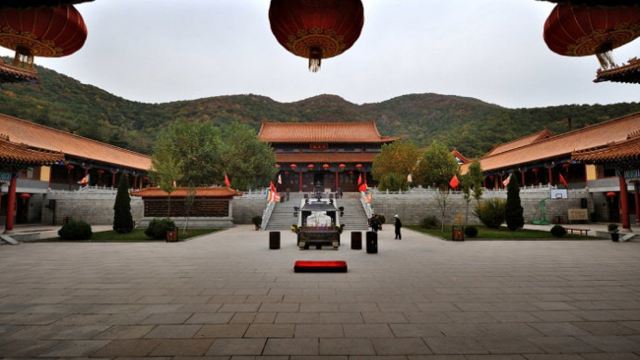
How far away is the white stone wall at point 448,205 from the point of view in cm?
2505

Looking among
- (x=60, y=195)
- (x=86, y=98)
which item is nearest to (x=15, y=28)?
(x=60, y=195)

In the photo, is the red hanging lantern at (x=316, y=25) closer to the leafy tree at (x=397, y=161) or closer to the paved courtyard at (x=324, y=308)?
the paved courtyard at (x=324, y=308)

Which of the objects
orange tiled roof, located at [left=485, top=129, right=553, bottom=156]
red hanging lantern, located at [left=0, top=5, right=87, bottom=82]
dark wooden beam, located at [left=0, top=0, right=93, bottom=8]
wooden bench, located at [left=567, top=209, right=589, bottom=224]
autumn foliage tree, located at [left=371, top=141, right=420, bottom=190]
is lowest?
wooden bench, located at [left=567, top=209, right=589, bottom=224]

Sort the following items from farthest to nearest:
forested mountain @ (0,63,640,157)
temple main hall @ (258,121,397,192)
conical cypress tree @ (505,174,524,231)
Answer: forested mountain @ (0,63,640,157)
temple main hall @ (258,121,397,192)
conical cypress tree @ (505,174,524,231)

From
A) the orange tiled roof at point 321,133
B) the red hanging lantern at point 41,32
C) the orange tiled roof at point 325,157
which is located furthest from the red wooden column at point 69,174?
the red hanging lantern at point 41,32

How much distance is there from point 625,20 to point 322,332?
4790 mm

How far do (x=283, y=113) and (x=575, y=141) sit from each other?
88.0 metres

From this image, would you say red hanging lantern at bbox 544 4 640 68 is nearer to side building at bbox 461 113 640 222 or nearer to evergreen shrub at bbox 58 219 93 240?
evergreen shrub at bbox 58 219 93 240

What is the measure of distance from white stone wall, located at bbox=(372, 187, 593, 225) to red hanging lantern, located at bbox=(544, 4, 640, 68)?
2154 cm

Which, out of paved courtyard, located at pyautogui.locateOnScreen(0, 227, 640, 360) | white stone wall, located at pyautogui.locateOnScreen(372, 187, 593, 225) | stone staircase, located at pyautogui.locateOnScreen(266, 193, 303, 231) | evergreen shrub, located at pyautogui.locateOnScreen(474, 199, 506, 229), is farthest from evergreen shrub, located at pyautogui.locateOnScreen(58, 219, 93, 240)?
evergreen shrub, located at pyautogui.locateOnScreen(474, 199, 506, 229)

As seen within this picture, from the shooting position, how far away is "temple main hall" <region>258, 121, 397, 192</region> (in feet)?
125

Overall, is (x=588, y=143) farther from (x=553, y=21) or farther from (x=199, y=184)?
(x=199, y=184)

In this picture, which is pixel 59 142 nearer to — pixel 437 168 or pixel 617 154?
pixel 437 168

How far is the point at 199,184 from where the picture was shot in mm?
27719
